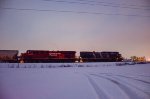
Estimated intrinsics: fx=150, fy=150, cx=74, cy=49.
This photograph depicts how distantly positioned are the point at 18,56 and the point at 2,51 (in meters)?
2.71

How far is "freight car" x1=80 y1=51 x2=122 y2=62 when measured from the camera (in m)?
22.7

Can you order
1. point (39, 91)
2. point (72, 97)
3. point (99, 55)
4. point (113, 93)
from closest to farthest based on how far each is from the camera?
1. point (72, 97)
2. point (113, 93)
3. point (39, 91)
4. point (99, 55)

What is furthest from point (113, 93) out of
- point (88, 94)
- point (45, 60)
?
point (45, 60)

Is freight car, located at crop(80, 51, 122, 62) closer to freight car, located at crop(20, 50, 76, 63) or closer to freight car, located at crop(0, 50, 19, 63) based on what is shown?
freight car, located at crop(20, 50, 76, 63)

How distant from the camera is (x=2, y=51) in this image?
20734 millimetres

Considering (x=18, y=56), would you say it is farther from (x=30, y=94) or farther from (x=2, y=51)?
(x=30, y=94)

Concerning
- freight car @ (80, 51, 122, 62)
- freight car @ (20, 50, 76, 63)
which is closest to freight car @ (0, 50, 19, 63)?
freight car @ (20, 50, 76, 63)

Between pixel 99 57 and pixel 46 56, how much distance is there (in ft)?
26.9

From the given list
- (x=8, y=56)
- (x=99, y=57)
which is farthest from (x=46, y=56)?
(x=99, y=57)

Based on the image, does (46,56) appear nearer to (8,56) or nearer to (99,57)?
(8,56)

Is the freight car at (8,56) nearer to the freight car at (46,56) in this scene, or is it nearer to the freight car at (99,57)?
the freight car at (46,56)

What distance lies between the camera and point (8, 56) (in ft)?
64.0

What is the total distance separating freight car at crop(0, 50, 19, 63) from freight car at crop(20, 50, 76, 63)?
2.99 feet

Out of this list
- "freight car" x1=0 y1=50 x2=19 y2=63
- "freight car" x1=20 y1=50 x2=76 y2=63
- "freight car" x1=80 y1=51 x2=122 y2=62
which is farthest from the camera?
"freight car" x1=80 y1=51 x2=122 y2=62
